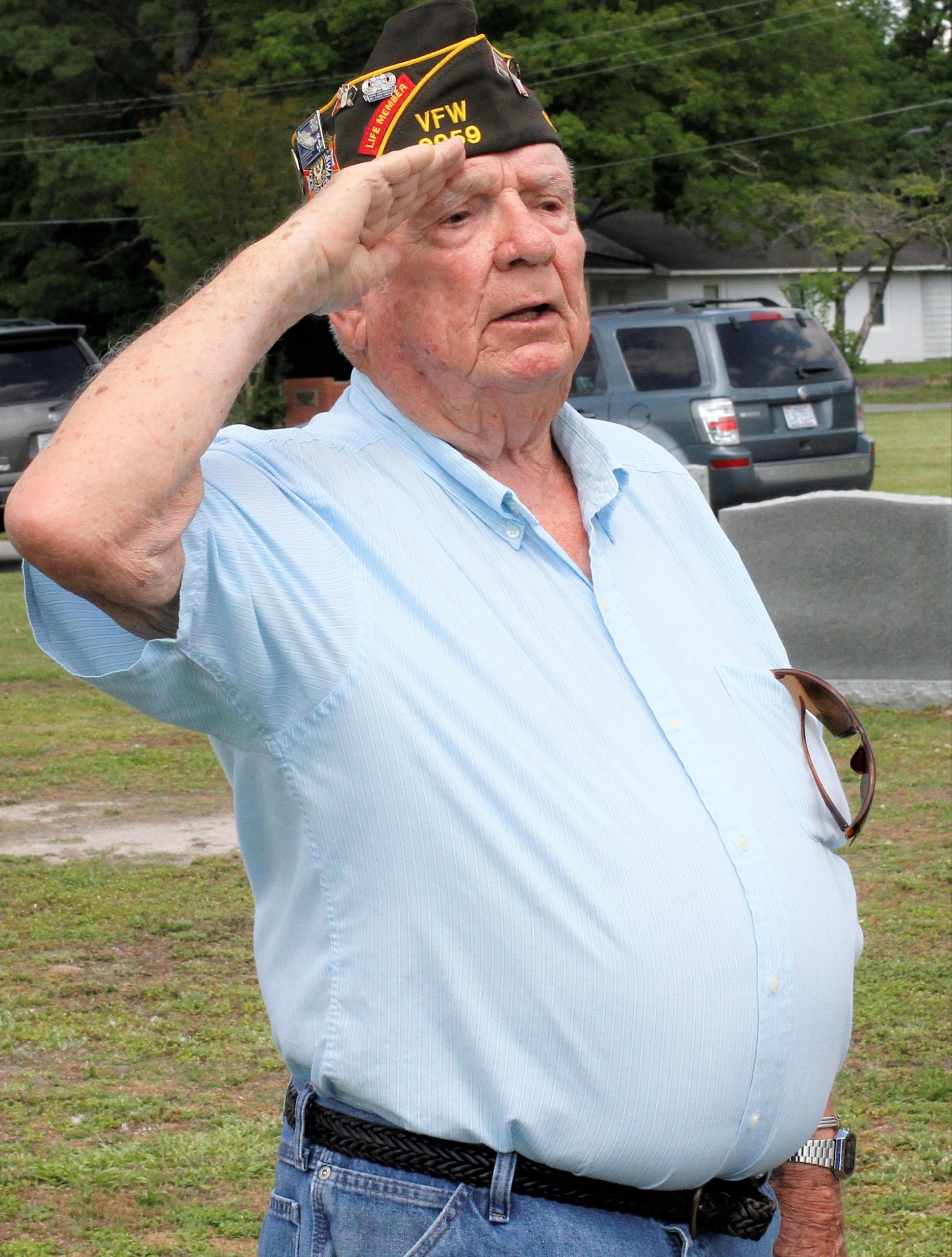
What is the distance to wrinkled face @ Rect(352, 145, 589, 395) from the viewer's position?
7.54ft

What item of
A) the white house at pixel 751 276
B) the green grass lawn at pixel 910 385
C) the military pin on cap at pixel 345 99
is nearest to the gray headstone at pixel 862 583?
the military pin on cap at pixel 345 99

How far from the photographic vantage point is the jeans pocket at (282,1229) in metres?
1.99

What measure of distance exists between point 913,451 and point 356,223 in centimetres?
2252

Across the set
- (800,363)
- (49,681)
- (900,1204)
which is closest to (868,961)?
(900,1204)

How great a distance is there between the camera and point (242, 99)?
104ft

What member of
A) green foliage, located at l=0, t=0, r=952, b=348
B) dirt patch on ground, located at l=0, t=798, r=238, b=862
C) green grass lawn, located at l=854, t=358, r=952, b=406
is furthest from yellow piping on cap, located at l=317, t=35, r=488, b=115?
green foliage, located at l=0, t=0, r=952, b=348

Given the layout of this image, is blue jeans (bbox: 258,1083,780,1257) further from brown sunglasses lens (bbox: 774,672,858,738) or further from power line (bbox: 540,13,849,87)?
power line (bbox: 540,13,849,87)

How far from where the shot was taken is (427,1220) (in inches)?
73.9

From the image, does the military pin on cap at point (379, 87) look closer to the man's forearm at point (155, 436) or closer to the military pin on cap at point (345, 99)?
the military pin on cap at point (345, 99)

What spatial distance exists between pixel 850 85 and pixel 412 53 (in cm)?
4931

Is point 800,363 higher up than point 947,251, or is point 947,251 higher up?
point 800,363

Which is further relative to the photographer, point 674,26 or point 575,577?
point 674,26

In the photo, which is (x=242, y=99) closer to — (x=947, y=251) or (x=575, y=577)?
(x=947, y=251)

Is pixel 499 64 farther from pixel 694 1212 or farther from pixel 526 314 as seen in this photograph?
pixel 694 1212
